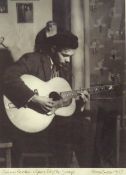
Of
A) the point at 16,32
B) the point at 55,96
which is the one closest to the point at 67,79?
the point at 55,96

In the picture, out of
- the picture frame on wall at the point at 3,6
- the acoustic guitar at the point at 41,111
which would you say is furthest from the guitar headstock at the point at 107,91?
the picture frame on wall at the point at 3,6

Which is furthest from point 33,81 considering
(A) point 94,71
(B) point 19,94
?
(A) point 94,71

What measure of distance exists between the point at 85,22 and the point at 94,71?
121 millimetres

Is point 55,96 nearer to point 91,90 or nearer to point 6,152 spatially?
point 91,90

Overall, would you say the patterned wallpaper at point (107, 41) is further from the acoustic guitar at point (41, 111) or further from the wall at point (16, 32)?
the wall at point (16, 32)

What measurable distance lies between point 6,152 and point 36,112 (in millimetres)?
130

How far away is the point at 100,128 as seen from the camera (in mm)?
1007

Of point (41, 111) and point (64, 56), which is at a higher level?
point (64, 56)

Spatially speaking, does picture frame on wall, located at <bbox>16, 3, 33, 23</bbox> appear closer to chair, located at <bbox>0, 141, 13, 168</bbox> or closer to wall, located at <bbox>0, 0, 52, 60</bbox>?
wall, located at <bbox>0, 0, 52, 60</bbox>

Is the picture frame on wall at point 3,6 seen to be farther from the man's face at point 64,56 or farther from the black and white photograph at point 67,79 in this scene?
the man's face at point 64,56

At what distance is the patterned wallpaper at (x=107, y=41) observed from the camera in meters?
0.98

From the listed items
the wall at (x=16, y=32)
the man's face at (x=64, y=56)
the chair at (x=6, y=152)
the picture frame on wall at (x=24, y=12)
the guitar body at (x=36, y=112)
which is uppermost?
the picture frame on wall at (x=24, y=12)

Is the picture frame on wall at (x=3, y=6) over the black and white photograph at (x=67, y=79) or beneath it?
over

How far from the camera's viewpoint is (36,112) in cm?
101
